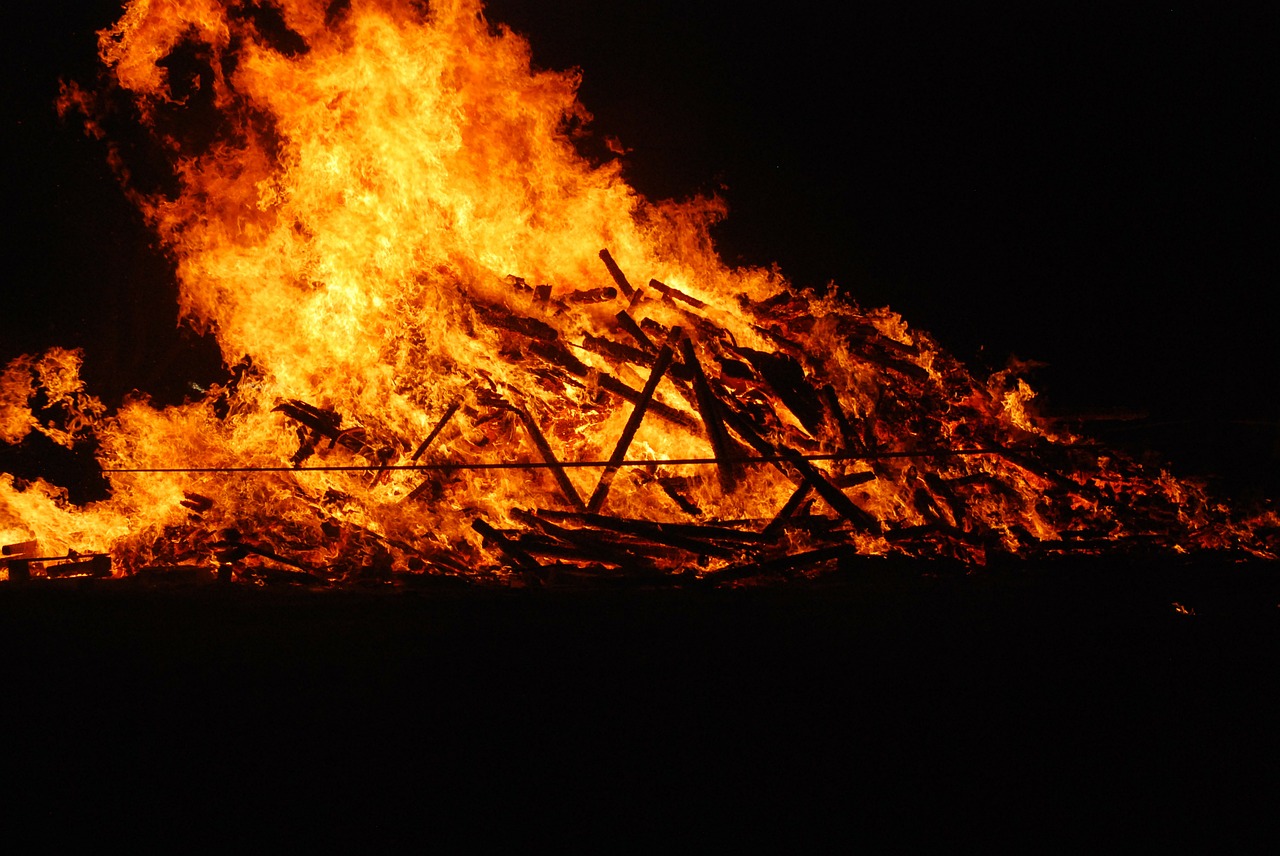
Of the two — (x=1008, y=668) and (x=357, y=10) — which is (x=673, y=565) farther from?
(x=357, y=10)

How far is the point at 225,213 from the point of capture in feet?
21.2

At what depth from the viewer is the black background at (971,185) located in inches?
316

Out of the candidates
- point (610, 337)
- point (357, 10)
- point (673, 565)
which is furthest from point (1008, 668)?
point (357, 10)

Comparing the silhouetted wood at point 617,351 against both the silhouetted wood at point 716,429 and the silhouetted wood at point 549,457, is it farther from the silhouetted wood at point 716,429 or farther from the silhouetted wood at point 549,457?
the silhouetted wood at point 549,457

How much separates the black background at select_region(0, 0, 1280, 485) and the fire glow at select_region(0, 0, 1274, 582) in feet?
4.03

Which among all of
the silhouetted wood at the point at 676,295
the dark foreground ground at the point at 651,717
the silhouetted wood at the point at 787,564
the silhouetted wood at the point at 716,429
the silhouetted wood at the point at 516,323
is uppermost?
the silhouetted wood at the point at 676,295

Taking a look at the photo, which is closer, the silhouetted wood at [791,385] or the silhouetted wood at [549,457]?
the silhouetted wood at [549,457]

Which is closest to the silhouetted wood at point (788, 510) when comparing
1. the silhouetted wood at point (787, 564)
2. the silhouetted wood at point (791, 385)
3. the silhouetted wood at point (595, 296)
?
the silhouetted wood at point (787, 564)

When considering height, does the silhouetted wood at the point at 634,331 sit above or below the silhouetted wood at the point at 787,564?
above

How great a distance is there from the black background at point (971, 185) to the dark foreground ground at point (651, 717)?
198 inches

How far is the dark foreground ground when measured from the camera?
3365 mm

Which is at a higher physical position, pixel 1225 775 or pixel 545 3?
pixel 545 3

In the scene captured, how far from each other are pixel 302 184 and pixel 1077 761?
6806mm

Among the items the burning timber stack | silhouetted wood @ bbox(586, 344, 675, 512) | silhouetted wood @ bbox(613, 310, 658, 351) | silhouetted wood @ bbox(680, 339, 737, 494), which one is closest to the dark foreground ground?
the burning timber stack
